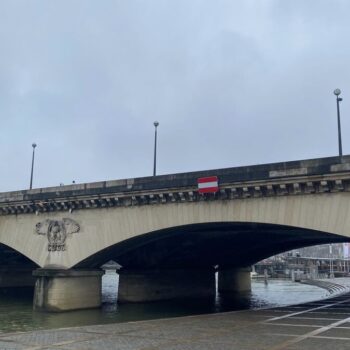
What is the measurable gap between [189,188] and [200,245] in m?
14.0

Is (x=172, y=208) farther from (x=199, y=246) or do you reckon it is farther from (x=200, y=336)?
(x=199, y=246)

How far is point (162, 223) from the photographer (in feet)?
94.8

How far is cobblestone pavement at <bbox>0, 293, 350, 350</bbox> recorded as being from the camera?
595 inches

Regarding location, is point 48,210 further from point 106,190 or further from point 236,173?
point 236,173

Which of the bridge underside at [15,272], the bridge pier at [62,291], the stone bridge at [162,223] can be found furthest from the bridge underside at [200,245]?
the bridge underside at [15,272]

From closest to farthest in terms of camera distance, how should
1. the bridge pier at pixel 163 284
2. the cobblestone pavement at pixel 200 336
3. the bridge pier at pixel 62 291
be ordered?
the cobblestone pavement at pixel 200 336 → the bridge pier at pixel 62 291 → the bridge pier at pixel 163 284

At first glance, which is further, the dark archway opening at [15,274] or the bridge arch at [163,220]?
the dark archway opening at [15,274]

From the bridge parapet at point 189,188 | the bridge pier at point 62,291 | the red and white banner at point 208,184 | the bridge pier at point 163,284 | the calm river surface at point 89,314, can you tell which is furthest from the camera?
the bridge pier at point 163,284

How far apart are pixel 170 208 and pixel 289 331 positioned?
11846 millimetres

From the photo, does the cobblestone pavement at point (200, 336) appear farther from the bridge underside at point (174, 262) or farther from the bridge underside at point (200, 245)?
the bridge underside at point (200, 245)

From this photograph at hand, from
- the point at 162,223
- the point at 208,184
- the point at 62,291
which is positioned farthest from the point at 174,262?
the point at 208,184

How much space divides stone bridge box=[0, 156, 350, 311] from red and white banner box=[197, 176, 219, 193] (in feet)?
1.46

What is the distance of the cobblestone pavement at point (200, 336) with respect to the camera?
49.6 ft

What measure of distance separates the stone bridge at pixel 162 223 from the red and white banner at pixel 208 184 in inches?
17.5
